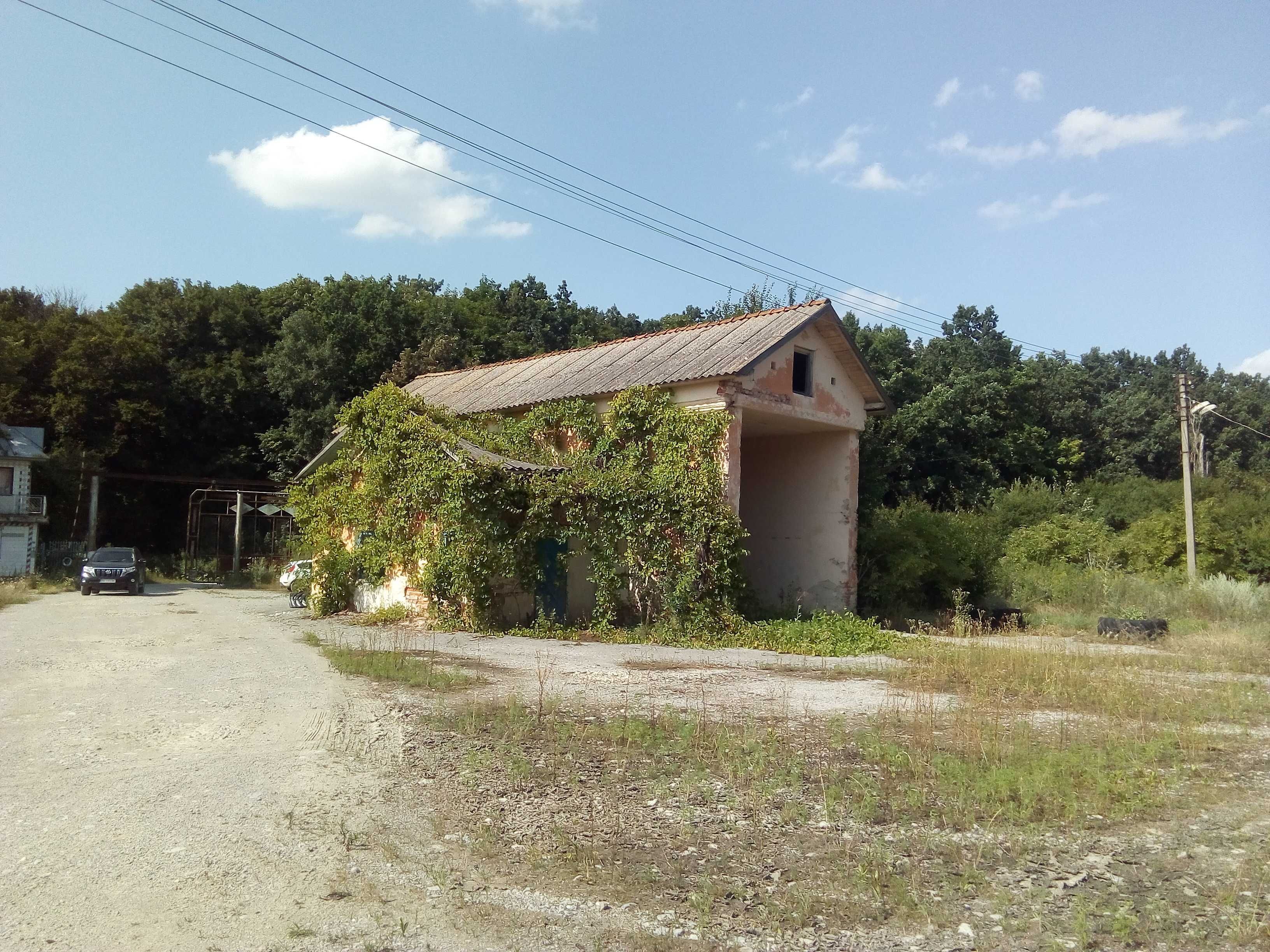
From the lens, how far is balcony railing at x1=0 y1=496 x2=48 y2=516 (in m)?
33.9

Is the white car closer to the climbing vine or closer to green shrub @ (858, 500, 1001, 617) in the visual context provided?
the climbing vine

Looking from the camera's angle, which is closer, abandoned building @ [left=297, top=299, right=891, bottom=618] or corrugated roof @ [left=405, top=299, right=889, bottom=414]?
abandoned building @ [left=297, top=299, right=891, bottom=618]

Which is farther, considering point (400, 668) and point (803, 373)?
point (803, 373)

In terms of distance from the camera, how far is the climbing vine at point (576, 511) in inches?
682

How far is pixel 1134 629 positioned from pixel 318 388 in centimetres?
3185

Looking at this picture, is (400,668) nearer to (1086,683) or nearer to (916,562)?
(1086,683)

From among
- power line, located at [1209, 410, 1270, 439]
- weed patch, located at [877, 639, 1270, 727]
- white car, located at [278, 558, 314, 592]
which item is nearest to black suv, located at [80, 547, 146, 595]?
white car, located at [278, 558, 314, 592]

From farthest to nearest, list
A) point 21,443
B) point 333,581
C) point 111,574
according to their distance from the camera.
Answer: point 21,443
point 111,574
point 333,581

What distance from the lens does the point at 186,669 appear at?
41.0 feet

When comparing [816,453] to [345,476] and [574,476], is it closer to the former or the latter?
[574,476]

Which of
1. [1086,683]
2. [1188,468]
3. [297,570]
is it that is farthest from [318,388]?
[1086,683]

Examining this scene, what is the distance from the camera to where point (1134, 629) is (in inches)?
714

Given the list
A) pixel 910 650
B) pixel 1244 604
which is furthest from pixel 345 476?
pixel 1244 604

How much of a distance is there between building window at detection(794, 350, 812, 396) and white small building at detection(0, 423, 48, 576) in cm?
2904
